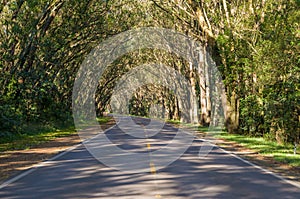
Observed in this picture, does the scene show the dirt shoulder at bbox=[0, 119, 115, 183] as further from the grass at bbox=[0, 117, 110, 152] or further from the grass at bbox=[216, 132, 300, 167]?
the grass at bbox=[216, 132, 300, 167]

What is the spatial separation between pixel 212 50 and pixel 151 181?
21.9 meters

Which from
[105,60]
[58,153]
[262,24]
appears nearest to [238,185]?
[58,153]

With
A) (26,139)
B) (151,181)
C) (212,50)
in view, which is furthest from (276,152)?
(26,139)

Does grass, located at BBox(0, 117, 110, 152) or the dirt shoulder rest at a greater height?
grass, located at BBox(0, 117, 110, 152)

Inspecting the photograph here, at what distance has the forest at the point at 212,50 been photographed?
25.2 m

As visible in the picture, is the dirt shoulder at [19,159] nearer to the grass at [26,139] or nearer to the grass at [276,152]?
the grass at [26,139]

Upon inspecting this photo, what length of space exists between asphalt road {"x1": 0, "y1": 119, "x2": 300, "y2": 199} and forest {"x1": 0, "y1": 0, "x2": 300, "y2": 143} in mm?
9494

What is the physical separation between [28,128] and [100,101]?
59655 mm

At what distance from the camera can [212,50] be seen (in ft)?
108

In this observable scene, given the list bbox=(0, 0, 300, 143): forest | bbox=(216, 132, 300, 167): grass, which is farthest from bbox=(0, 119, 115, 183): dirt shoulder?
bbox=(216, 132, 300, 167): grass

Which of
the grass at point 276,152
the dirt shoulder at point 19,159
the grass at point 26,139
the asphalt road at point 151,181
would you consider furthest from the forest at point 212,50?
the asphalt road at point 151,181

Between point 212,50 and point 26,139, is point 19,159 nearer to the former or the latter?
point 26,139

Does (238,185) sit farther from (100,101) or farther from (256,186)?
(100,101)

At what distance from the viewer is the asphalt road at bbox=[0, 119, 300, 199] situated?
10398 millimetres
